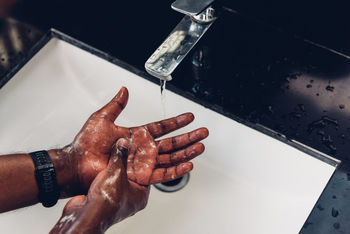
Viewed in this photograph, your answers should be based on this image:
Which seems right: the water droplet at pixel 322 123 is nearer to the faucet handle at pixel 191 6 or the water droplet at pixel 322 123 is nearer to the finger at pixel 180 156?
the finger at pixel 180 156

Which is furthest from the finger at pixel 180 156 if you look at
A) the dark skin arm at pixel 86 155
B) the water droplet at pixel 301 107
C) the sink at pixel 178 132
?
the water droplet at pixel 301 107

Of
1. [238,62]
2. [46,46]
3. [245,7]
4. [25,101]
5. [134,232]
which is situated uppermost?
[245,7]

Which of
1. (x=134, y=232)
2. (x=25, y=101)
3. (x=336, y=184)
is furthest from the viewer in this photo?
(x=25, y=101)

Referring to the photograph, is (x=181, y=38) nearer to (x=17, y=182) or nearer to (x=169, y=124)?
(x=169, y=124)

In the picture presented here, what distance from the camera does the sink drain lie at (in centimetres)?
109

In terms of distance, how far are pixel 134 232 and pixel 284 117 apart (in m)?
0.41

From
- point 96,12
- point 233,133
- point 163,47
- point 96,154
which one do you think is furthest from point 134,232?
point 96,12

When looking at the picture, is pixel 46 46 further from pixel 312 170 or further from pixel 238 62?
pixel 312 170

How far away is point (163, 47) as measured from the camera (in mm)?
937

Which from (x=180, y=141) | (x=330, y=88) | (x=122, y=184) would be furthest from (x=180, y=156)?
(x=330, y=88)

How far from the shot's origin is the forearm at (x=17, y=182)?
3.09 feet

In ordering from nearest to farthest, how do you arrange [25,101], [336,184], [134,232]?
[336,184]
[134,232]
[25,101]

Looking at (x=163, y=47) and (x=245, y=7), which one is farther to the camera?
(x=245, y=7)

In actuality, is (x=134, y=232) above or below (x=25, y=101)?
below
